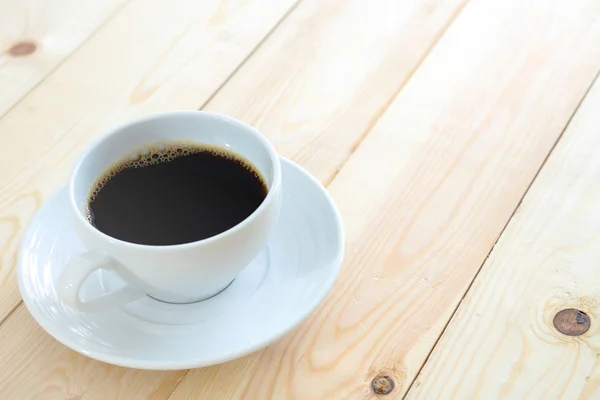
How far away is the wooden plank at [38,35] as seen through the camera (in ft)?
3.09

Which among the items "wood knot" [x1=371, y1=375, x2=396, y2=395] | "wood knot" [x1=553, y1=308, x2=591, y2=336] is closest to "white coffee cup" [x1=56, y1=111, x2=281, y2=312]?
"wood knot" [x1=371, y1=375, x2=396, y2=395]

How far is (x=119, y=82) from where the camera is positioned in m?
0.94

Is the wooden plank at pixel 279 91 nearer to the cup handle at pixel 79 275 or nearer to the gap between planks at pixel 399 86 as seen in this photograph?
the gap between planks at pixel 399 86

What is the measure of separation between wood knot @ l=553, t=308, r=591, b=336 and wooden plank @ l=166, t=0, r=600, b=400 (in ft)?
0.28

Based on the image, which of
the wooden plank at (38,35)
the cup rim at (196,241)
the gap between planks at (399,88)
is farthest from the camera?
the wooden plank at (38,35)

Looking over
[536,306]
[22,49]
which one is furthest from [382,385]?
[22,49]

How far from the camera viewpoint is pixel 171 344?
2.06 feet

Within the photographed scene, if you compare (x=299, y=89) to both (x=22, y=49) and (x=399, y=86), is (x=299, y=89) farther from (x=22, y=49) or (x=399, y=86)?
(x=22, y=49)

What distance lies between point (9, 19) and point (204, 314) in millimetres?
581

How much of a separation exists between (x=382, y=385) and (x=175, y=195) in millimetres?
231

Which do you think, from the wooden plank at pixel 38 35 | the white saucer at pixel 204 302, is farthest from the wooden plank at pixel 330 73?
the wooden plank at pixel 38 35

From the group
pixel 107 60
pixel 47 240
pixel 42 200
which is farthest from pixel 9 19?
pixel 47 240

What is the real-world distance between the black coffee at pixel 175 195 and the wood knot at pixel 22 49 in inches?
14.4

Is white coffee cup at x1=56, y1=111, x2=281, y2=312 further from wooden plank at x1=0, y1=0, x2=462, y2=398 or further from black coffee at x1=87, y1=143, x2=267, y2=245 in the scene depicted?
wooden plank at x1=0, y1=0, x2=462, y2=398
